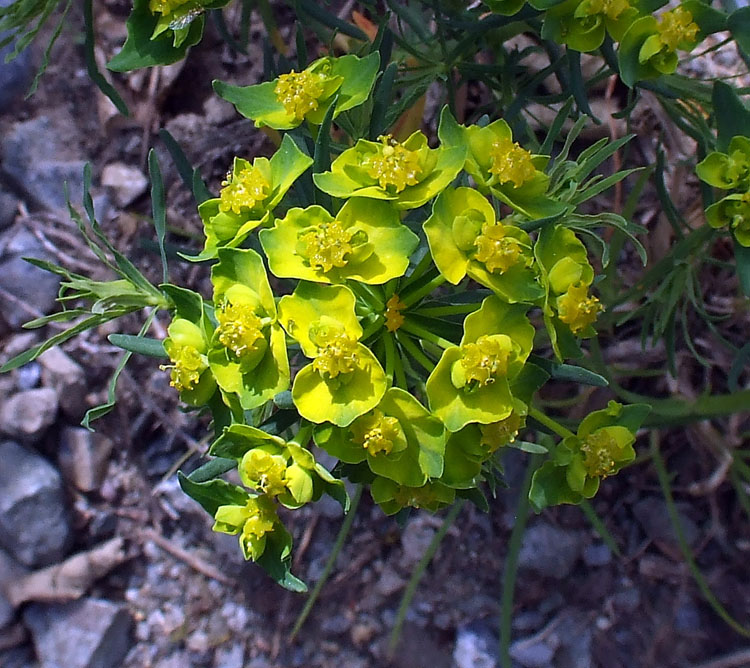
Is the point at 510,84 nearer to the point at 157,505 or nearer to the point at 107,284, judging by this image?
the point at 107,284

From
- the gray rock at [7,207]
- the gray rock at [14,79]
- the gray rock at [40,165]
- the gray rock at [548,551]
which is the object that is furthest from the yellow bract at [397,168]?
the gray rock at [14,79]

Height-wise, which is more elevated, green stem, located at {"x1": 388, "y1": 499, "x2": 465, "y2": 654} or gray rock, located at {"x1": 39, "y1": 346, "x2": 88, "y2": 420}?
gray rock, located at {"x1": 39, "y1": 346, "x2": 88, "y2": 420}

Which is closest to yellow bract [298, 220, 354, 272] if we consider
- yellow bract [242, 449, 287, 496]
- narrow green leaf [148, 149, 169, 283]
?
yellow bract [242, 449, 287, 496]

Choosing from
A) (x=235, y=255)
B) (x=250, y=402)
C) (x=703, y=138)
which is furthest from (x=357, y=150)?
(x=703, y=138)

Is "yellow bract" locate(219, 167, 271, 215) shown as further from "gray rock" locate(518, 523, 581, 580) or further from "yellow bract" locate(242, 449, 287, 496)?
"gray rock" locate(518, 523, 581, 580)

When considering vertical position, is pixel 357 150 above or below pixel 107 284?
above

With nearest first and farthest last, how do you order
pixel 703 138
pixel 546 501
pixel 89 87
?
pixel 546 501
pixel 703 138
pixel 89 87

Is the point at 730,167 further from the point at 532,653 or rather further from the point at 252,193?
the point at 532,653

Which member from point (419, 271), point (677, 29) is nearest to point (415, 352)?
point (419, 271)
